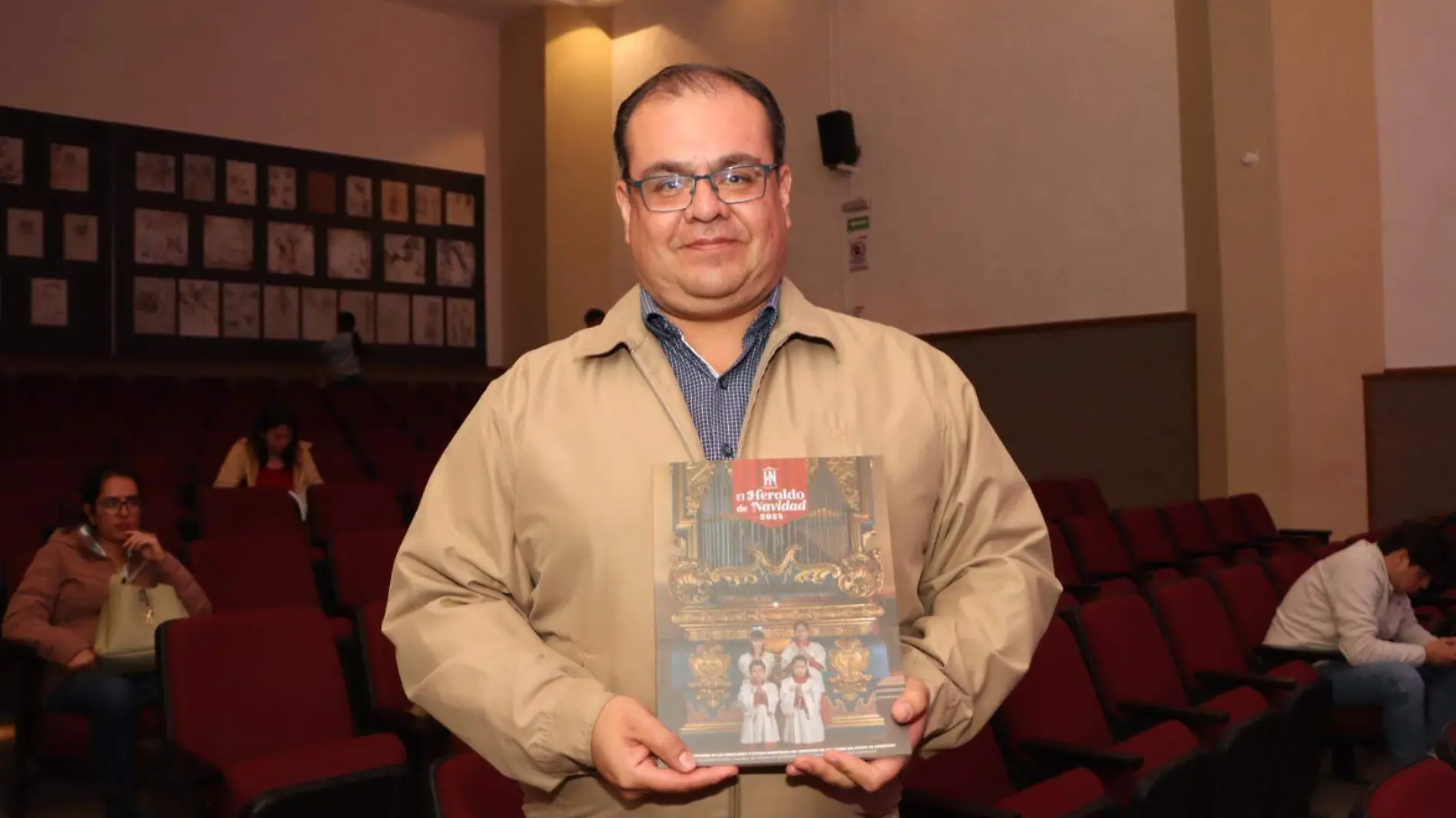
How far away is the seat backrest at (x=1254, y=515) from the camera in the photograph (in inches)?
259

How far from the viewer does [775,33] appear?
33.4ft

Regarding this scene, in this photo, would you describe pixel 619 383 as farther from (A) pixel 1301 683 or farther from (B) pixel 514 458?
(A) pixel 1301 683

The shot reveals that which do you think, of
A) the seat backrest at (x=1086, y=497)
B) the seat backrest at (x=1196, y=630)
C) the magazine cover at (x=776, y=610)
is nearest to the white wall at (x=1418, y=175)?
the seat backrest at (x=1086, y=497)

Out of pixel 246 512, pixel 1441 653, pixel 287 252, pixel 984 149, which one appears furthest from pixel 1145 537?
pixel 287 252

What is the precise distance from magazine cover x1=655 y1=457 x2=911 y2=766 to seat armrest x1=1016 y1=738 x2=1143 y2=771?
1.66 meters

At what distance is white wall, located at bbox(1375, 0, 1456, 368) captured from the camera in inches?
290

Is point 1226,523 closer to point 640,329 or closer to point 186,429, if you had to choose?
point 640,329

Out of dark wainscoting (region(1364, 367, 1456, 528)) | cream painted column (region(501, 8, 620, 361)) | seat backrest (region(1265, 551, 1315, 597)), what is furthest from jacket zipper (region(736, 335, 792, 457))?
cream painted column (region(501, 8, 620, 361))

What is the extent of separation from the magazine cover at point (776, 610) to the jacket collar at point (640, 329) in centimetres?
19

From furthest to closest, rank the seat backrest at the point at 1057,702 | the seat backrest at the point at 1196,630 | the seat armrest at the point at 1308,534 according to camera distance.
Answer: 1. the seat armrest at the point at 1308,534
2. the seat backrest at the point at 1196,630
3. the seat backrest at the point at 1057,702

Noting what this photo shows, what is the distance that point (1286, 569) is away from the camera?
4.79 metres

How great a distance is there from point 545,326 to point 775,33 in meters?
3.47

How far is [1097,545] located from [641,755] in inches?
180

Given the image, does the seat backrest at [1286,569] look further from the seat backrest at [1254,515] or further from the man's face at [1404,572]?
the seat backrest at [1254,515]
